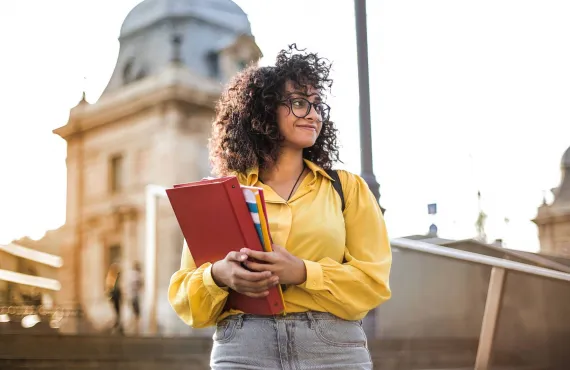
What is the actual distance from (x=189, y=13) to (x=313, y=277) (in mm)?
6383

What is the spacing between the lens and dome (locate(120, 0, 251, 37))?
709cm

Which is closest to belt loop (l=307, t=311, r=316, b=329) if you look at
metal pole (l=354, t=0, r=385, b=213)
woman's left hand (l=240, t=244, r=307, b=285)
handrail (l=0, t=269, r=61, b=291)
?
woman's left hand (l=240, t=244, r=307, b=285)

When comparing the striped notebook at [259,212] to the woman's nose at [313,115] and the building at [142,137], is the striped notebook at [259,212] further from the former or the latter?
the building at [142,137]

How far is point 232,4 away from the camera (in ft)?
24.6

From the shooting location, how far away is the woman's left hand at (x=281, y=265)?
1796 millimetres

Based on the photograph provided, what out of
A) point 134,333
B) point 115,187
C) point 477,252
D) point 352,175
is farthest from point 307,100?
point 115,187

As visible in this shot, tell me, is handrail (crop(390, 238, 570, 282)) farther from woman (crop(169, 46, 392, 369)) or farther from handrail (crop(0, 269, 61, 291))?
handrail (crop(0, 269, 61, 291))

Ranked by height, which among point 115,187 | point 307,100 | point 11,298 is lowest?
point 11,298

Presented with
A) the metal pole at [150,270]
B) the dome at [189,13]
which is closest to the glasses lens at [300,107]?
the dome at [189,13]

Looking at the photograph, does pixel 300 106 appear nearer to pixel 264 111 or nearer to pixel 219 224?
pixel 264 111

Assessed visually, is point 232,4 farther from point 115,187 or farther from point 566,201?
point 566,201

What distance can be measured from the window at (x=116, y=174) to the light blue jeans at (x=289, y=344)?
6.12 m

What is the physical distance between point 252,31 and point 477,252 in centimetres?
295

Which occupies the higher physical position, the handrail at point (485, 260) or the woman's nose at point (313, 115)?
the woman's nose at point (313, 115)
